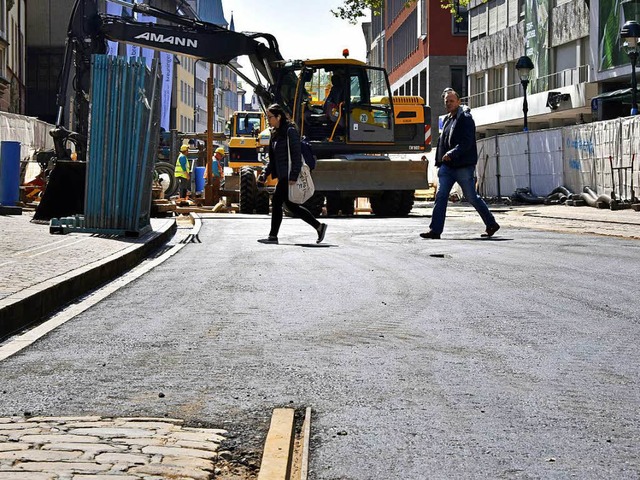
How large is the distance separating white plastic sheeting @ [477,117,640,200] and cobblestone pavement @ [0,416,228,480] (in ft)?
90.6

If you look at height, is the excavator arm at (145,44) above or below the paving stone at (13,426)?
above

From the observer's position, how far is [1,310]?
7.85 meters

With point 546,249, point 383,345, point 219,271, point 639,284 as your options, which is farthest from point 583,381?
point 546,249

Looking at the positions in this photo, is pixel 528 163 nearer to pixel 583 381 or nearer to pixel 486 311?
pixel 486 311

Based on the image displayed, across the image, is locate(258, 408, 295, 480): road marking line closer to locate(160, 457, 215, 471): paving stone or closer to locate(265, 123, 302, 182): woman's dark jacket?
locate(160, 457, 215, 471): paving stone

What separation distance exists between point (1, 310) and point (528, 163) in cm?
3296

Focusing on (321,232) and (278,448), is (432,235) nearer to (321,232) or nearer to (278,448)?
(321,232)

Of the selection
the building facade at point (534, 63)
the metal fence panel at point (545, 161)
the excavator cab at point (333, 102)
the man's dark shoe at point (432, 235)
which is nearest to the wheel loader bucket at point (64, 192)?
the man's dark shoe at point (432, 235)

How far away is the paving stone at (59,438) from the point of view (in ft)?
15.0

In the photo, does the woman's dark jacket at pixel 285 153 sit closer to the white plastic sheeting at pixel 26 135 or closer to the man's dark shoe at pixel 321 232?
the man's dark shoe at pixel 321 232

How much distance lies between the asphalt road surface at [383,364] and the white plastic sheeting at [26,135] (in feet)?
77.9

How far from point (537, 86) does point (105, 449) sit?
52542 millimetres

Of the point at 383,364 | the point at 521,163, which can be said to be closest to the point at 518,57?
the point at 521,163

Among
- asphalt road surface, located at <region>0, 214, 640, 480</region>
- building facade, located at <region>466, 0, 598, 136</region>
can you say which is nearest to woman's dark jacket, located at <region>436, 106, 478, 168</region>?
asphalt road surface, located at <region>0, 214, 640, 480</region>
